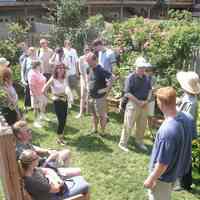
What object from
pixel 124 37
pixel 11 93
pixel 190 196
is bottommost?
pixel 190 196

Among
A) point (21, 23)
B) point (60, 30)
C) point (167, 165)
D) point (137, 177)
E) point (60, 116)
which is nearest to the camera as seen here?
point (167, 165)

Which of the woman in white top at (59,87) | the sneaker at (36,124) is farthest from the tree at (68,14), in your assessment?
the woman in white top at (59,87)

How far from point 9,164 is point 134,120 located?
3.47 meters

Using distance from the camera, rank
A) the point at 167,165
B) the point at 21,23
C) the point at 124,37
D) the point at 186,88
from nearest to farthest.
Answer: the point at 167,165
the point at 186,88
the point at 124,37
the point at 21,23

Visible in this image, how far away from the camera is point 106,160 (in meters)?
6.22

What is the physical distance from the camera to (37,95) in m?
7.59

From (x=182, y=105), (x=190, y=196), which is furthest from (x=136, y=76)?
(x=190, y=196)

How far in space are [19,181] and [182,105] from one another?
2639 millimetres

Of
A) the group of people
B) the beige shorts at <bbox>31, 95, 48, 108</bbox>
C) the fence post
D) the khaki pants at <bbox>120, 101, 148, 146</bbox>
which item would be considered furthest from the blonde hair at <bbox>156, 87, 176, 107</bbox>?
the beige shorts at <bbox>31, 95, 48, 108</bbox>

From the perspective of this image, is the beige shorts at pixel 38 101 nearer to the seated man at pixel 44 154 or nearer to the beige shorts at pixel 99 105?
the beige shorts at pixel 99 105

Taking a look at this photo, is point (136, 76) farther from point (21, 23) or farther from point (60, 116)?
point (21, 23)

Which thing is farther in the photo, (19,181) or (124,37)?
(124,37)

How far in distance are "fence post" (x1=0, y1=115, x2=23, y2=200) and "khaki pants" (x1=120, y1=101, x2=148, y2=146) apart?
318cm

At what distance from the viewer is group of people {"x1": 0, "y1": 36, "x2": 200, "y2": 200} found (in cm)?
347
